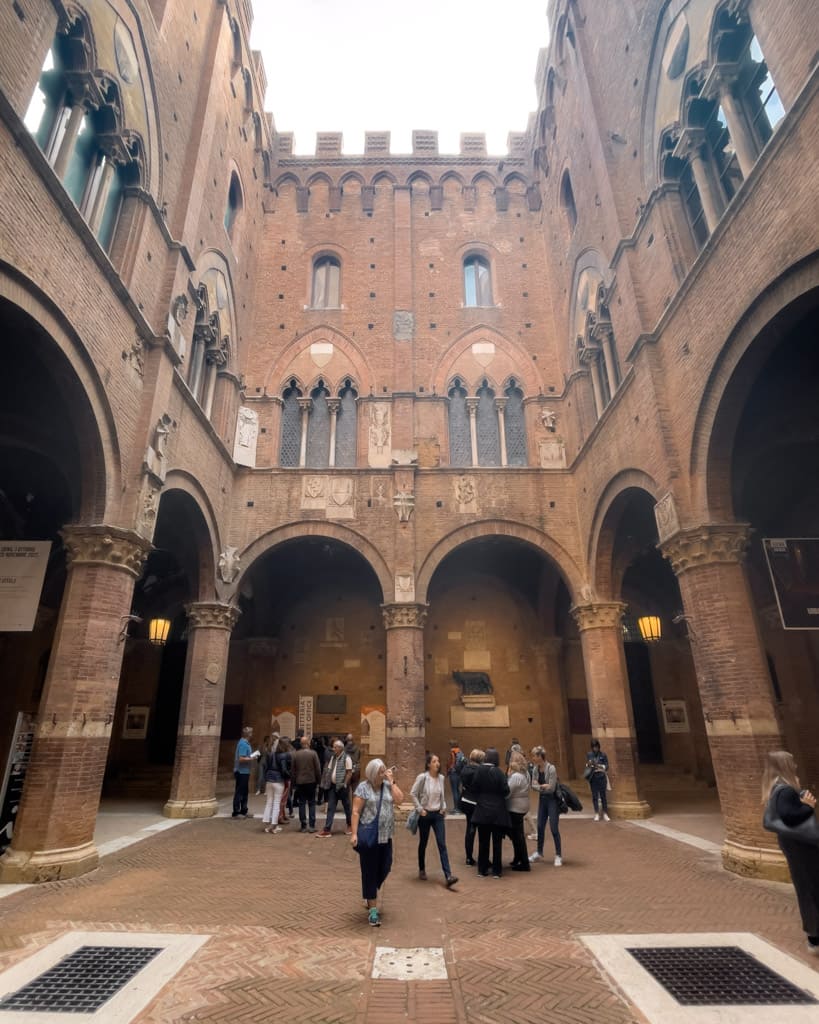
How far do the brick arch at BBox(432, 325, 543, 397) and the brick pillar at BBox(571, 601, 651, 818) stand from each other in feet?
22.8

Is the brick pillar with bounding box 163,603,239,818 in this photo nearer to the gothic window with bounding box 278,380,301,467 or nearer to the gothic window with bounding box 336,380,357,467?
the gothic window with bounding box 278,380,301,467

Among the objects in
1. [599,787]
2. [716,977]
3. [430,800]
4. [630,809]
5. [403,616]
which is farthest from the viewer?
[403,616]

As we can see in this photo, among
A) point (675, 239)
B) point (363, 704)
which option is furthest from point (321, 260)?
point (363, 704)

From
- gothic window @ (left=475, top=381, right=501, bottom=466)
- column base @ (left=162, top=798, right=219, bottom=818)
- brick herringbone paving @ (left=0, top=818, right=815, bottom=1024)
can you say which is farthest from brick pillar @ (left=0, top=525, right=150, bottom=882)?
gothic window @ (left=475, top=381, right=501, bottom=466)

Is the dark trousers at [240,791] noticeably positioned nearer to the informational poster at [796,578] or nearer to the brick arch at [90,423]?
the brick arch at [90,423]

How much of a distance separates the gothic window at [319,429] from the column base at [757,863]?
12.0 m

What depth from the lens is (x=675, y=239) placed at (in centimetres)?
1017

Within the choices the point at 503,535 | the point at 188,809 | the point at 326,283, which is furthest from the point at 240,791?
the point at 326,283

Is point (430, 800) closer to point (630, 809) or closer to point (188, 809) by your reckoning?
point (630, 809)

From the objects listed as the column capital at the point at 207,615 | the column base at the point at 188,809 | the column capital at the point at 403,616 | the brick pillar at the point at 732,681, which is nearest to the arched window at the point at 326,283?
the column capital at the point at 403,616

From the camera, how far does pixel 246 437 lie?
1551 cm

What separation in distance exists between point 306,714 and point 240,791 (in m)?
5.10

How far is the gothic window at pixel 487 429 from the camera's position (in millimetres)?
16125

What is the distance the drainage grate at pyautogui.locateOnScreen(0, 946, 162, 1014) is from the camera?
3.90 m
